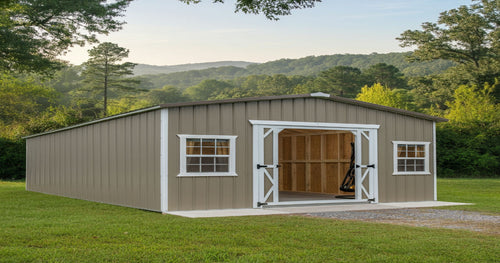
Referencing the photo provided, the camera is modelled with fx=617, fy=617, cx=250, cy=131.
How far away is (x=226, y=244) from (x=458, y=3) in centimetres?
4015

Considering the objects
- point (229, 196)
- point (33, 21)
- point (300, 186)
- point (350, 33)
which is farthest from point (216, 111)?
point (350, 33)

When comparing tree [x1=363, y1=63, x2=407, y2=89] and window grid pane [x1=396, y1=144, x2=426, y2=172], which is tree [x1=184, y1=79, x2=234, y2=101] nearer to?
tree [x1=363, y1=63, x2=407, y2=89]

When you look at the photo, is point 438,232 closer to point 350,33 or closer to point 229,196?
point 229,196

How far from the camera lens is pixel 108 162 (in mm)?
15469

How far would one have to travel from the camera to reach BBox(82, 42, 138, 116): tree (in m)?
54.9

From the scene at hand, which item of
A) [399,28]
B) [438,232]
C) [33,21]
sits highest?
[399,28]

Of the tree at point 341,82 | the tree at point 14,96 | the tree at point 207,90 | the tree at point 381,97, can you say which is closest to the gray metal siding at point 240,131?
the tree at point 381,97

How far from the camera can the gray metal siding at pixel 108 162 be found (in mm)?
13234

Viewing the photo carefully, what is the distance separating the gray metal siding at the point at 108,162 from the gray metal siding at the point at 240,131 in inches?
17.3

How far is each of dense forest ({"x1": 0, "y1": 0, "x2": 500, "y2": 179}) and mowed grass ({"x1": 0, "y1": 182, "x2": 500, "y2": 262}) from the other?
55.0ft

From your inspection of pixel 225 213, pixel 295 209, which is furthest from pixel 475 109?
pixel 225 213

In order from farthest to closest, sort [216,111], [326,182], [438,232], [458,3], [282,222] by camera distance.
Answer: [458,3], [326,182], [216,111], [282,222], [438,232]

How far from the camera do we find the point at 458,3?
4372 centimetres

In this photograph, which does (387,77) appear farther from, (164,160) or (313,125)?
(164,160)
